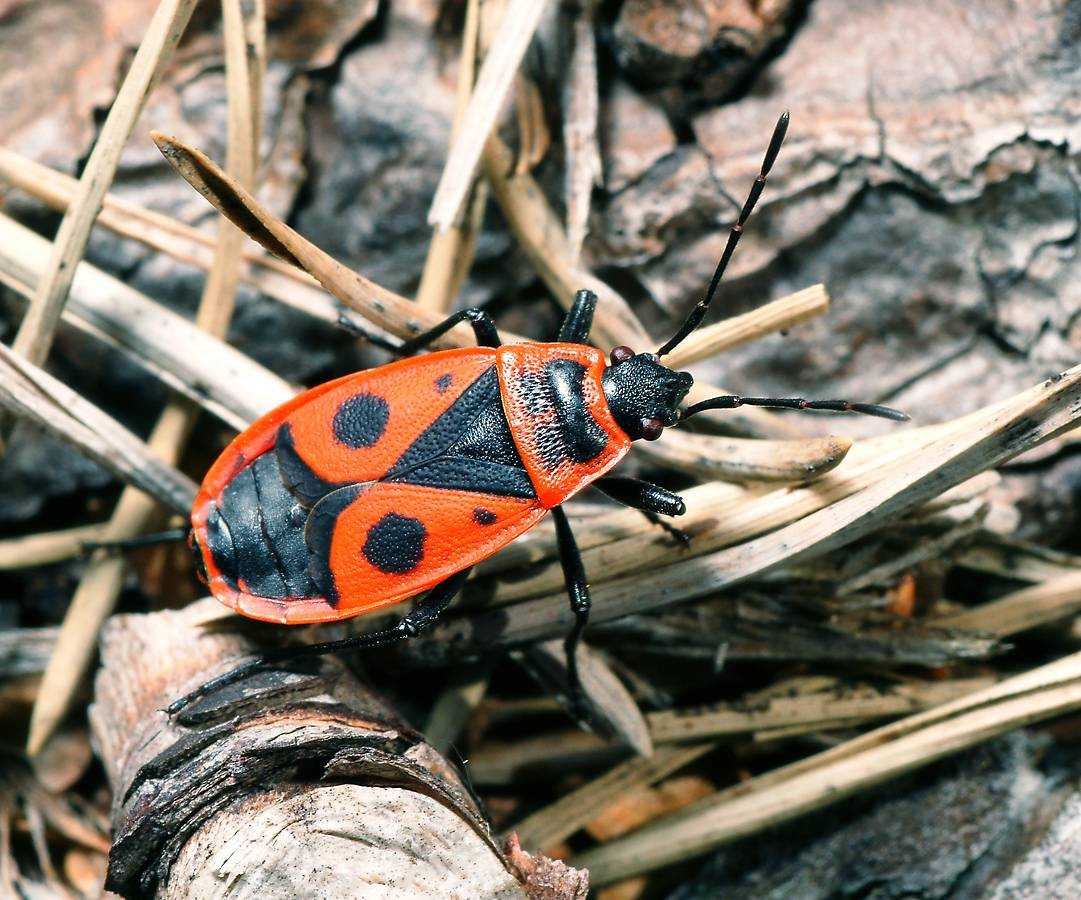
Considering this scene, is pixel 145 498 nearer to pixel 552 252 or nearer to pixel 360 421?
pixel 360 421

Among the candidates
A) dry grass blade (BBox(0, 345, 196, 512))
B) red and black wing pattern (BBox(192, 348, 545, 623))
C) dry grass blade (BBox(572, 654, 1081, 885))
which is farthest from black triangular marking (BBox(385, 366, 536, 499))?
dry grass blade (BBox(572, 654, 1081, 885))

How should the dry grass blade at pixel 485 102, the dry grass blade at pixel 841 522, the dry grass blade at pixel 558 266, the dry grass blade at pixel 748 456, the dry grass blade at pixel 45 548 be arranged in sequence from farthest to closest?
1. the dry grass blade at pixel 45 548
2. the dry grass blade at pixel 558 266
3. the dry grass blade at pixel 485 102
4. the dry grass blade at pixel 748 456
5. the dry grass blade at pixel 841 522

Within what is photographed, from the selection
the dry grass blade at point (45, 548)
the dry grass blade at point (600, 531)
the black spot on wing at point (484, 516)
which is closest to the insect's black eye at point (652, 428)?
the dry grass blade at point (600, 531)

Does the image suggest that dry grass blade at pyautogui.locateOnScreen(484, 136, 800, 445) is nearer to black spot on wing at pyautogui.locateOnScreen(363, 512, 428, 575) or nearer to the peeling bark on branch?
black spot on wing at pyautogui.locateOnScreen(363, 512, 428, 575)

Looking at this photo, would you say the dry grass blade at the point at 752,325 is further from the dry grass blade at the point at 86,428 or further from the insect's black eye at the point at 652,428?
the dry grass blade at the point at 86,428

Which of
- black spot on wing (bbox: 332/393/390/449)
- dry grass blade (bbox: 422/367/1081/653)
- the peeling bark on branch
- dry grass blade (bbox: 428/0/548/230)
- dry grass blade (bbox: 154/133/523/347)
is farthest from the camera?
black spot on wing (bbox: 332/393/390/449)

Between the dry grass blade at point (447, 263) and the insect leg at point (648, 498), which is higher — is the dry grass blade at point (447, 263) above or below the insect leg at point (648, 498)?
above
